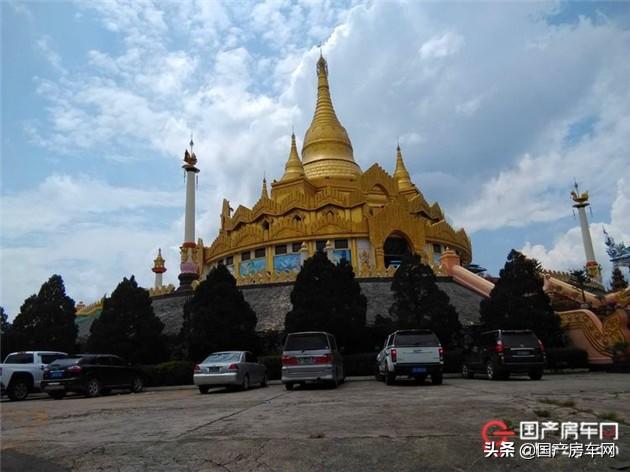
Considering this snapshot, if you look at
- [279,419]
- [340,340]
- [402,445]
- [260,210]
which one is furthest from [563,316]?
[260,210]

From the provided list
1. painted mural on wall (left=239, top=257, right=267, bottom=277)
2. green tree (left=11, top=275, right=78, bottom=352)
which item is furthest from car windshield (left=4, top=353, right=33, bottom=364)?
painted mural on wall (left=239, top=257, right=267, bottom=277)

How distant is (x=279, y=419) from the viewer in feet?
28.8

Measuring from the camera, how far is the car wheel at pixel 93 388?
60.0 feet

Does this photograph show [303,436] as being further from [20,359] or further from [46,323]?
[46,323]

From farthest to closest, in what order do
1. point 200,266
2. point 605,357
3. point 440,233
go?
point 200,266 → point 440,233 → point 605,357

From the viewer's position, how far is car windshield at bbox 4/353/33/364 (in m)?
19.3

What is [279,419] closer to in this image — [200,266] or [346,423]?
[346,423]

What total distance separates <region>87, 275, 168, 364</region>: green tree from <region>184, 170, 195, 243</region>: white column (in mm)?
21822

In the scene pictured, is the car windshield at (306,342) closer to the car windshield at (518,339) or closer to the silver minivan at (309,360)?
the silver minivan at (309,360)

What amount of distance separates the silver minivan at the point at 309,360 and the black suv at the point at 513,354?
547cm

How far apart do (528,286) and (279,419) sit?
18.2 meters

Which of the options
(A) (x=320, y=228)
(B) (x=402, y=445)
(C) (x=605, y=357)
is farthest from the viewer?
(A) (x=320, y=228)

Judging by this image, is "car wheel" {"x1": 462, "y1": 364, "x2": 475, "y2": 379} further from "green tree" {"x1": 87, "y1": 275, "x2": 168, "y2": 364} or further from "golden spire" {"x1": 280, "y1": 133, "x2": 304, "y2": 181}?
"golden spire" {"x1": 280, "y1": 133, "x2": 304, "y2": 181}

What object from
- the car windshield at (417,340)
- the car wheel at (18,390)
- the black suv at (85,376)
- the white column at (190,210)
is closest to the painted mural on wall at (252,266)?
the white column at (190,210)
